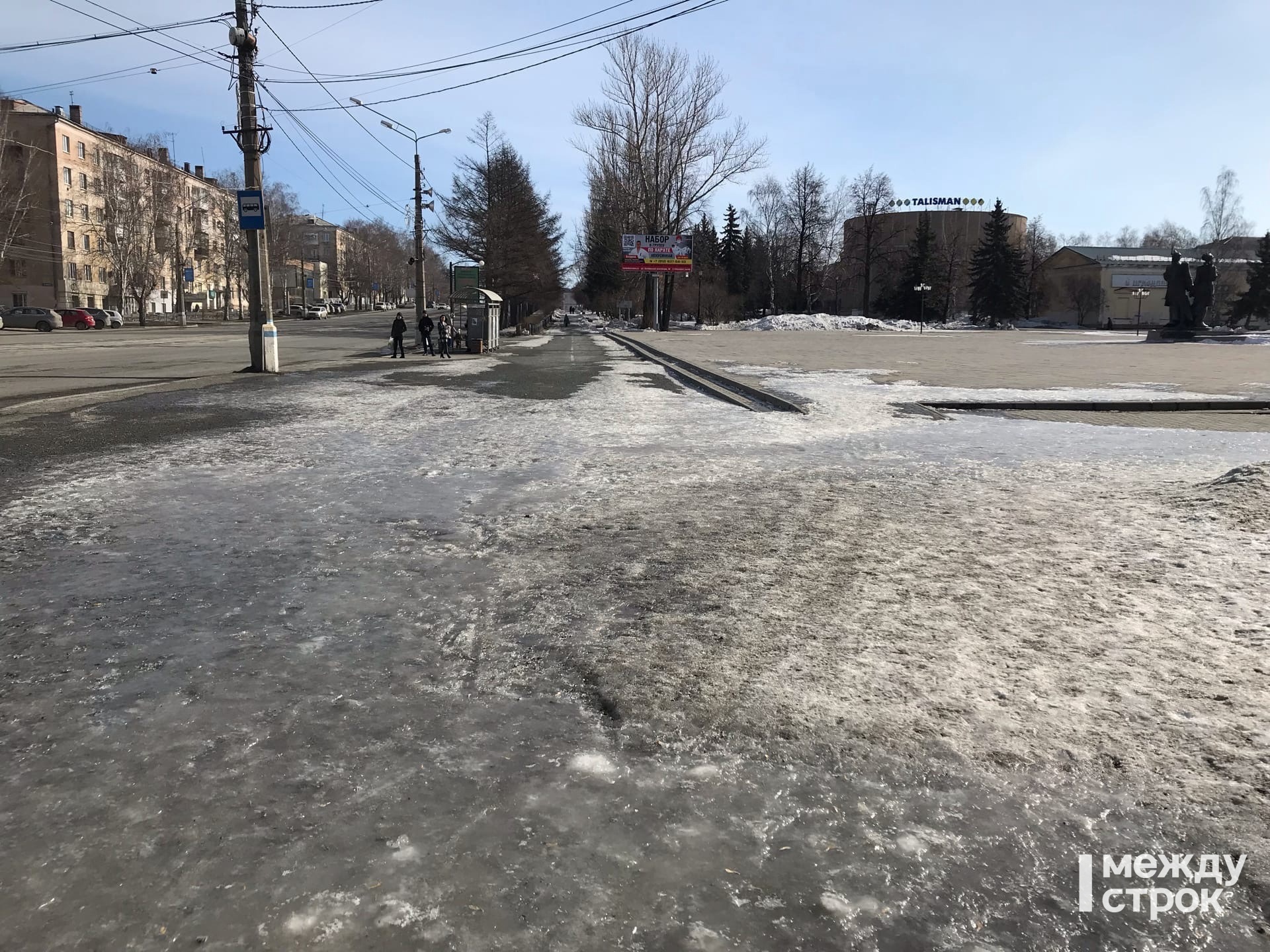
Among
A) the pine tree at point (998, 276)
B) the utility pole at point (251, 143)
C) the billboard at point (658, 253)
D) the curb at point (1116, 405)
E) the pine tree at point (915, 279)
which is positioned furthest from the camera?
the pine tree at point (915, 279)

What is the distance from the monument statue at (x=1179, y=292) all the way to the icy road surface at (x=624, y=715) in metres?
50.4

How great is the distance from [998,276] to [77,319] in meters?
84.6

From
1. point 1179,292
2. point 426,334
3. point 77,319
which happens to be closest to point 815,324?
point 1179,292

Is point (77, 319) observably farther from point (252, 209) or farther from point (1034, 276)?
point (1034, 276)

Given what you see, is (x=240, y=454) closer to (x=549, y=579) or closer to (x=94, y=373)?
(x=549, y=579)

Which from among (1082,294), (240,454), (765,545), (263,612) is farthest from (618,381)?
(1082,294)

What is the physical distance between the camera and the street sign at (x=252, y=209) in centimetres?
1895

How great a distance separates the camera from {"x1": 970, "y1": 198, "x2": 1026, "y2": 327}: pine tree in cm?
9375

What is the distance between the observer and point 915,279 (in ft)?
326

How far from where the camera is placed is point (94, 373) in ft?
66.2

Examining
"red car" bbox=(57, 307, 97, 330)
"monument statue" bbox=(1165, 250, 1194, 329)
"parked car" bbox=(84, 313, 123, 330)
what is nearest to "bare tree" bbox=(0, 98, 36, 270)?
"red car" bbox=(57, 307, 97, 330)

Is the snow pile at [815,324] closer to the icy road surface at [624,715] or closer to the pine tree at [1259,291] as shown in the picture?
the pine tree at [1259,291]

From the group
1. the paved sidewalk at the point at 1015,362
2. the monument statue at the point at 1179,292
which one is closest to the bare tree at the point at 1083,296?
the monument statue at the point at 1179,292

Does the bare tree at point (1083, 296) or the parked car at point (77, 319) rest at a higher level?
the bare tree at point (1083, 296)
